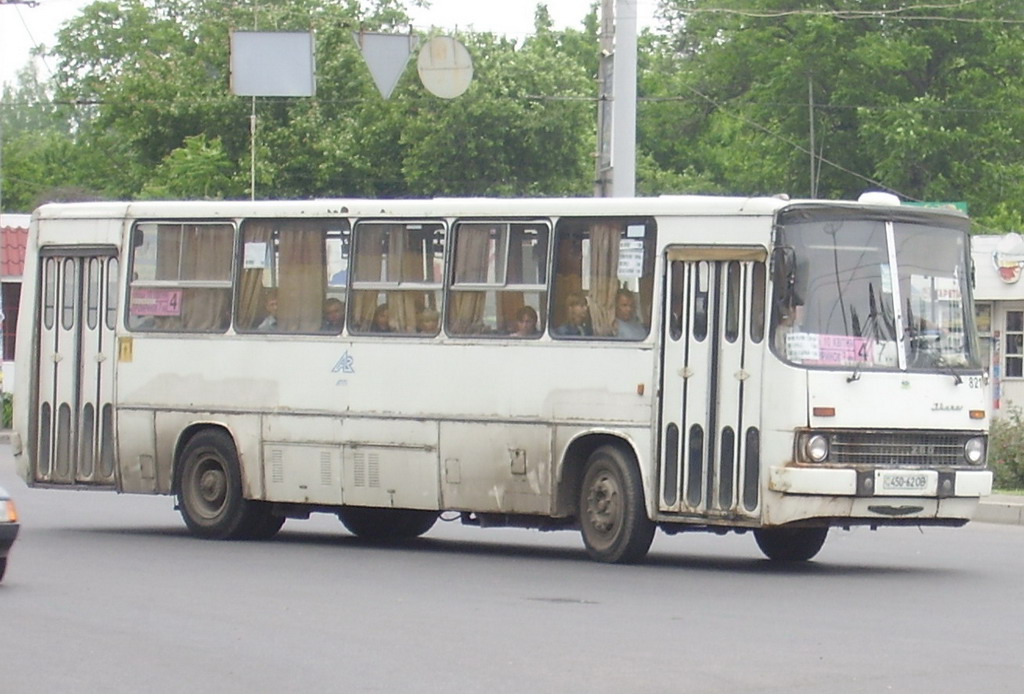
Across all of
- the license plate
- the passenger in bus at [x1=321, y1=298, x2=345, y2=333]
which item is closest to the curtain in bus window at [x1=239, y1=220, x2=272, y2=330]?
the passenger in bus at [x1=321, y1=298, x2=345, y2=333]

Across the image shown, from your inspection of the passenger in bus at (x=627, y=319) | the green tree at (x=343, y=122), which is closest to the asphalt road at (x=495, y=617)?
the passenger in bus at (x=627, y=319)

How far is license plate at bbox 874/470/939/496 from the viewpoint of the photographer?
14508 millimetres

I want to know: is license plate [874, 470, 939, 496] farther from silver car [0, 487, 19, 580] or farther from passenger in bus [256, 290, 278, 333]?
silver car [0, 487, 19, 580]

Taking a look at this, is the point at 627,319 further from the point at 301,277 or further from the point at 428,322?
the point at 301,277

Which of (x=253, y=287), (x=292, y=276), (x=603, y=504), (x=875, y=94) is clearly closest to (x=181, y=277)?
(x=253, y=287)

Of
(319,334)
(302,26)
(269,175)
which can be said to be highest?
(302,26)

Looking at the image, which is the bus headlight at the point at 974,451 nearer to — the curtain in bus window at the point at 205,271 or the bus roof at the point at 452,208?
the bus roof at the point at 452,208

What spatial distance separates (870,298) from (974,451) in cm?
129

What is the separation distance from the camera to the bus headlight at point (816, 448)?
14484 mm

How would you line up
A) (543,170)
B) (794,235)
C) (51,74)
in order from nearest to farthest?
(794,235), (543,170), (51,74)

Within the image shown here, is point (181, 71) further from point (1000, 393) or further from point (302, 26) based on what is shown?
point (1000, 393)

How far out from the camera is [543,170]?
6425 cm

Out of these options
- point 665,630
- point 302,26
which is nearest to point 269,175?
point 302,26

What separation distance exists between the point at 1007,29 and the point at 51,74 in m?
43.6
